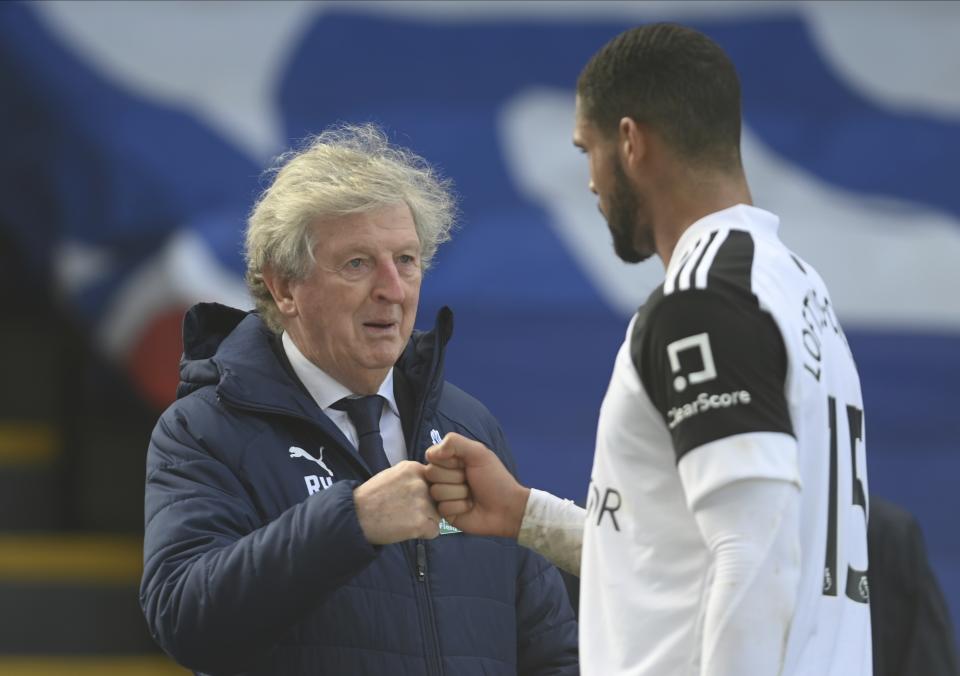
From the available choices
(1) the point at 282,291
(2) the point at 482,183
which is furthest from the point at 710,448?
(2) the point at 482,183

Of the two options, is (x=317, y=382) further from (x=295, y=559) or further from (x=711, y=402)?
(x=711, y=402)

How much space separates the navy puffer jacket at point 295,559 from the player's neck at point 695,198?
0.59 m

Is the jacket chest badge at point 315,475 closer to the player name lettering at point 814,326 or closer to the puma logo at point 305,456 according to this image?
the puma logo at point 305,456

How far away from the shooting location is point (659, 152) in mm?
2000

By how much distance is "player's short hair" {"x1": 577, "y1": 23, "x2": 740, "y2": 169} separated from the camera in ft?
6.52

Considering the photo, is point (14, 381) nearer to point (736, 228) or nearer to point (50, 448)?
point (50, 448)

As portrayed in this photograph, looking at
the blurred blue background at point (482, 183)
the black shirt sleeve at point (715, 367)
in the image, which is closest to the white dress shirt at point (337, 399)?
the black shirt sleeve at point (715, 367)

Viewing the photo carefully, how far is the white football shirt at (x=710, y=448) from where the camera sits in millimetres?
1808

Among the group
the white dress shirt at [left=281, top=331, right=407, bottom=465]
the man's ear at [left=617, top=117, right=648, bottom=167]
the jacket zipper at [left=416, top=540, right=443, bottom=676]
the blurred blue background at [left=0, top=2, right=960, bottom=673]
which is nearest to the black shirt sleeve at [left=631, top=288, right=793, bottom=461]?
the man's ear at [left=617, top=117, right=648, bottom=167]

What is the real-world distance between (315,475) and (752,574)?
2.83 ft

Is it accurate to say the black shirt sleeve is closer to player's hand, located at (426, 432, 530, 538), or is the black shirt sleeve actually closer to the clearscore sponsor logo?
the clearscore sponsor logo

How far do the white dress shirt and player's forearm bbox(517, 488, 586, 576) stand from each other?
29cm

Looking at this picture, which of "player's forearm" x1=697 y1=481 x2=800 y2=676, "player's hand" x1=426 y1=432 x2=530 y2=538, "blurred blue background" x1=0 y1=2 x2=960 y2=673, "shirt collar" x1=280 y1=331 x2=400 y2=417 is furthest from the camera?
"blurred blue background" x1=0 y1=2 x2=960 y2=673

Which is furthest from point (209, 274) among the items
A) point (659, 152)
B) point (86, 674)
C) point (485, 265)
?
point (659, 152)
